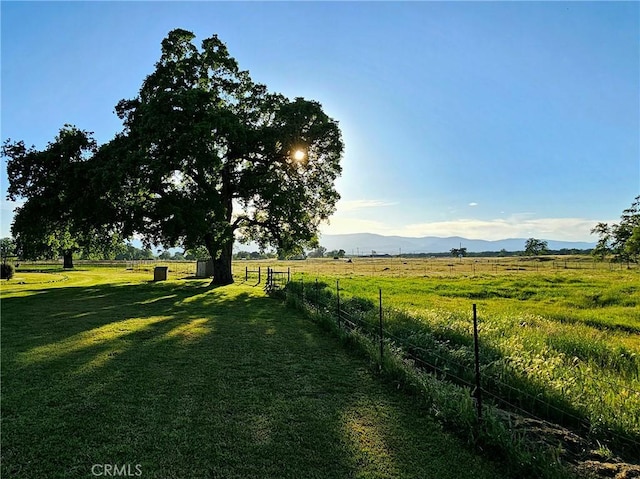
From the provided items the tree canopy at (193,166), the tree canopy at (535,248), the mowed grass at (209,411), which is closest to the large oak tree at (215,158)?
the tree canopy at (193,166)

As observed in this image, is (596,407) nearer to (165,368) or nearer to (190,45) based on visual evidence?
(165,368)

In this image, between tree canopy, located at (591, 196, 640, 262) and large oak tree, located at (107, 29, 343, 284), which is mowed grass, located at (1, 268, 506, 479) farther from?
tree canopy, located at (591, 196, 640, 262)

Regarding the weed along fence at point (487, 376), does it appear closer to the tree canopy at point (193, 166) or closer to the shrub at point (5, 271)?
the tree canopy at point (193, 166)

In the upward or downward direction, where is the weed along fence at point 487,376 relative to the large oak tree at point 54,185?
downward

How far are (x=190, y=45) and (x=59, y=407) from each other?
23809 millimetres

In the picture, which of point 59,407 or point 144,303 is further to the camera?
point 144,303

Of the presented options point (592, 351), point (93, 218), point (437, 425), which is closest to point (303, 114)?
point (93, 218)

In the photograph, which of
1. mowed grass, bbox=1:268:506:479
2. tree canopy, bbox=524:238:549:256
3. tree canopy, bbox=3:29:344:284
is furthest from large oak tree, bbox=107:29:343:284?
tree canopy, bbox=524:238:549:256

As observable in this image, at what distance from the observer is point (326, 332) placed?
420 inches

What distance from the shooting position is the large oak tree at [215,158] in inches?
810

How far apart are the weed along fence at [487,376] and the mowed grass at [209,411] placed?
0.83m

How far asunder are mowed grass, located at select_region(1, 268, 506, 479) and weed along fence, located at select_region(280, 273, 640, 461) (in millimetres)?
832

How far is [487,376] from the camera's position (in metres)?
6.03

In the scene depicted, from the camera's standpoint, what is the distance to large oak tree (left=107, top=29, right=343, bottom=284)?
67.5ft
